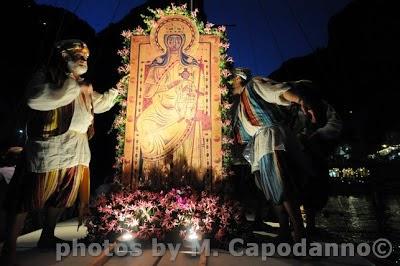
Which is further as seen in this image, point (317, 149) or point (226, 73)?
point (317, 149)

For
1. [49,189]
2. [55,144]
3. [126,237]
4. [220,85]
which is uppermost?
[220,85]

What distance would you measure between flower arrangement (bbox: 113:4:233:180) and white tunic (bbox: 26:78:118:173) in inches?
37.8

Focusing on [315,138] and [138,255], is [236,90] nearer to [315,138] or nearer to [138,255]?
[315,138]

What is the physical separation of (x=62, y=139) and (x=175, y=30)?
2.92m

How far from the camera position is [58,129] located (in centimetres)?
436

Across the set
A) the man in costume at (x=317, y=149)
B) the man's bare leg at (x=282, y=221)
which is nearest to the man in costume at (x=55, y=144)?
the man's bare leg at (x=282, y=221)

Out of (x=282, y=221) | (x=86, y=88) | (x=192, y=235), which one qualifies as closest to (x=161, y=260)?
(x=192, y=235)

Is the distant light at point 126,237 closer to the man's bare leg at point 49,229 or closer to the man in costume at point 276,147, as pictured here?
the man's bare leg at point 49,229

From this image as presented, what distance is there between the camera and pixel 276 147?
455 centimetres

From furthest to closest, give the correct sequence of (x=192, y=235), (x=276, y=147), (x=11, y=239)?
(x=276, y=147) < (x=192, y=235) < (x=11, y=239)

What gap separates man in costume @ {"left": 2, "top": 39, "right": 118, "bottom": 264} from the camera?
406 centimetres

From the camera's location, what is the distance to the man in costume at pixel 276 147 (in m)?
4.33

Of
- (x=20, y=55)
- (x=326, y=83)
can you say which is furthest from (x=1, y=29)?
(x=326, y=83)

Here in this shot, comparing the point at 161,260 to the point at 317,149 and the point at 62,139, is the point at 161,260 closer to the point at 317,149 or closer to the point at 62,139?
the point at 62,139
